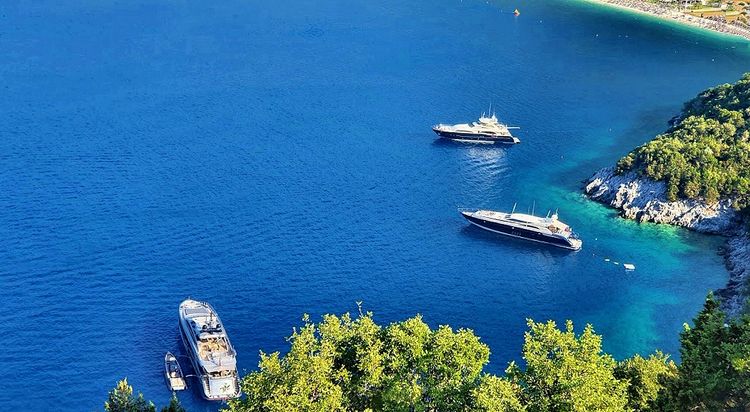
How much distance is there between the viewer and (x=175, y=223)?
5374 inches

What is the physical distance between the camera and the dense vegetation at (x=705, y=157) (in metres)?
148

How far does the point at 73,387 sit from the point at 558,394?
63.1 meters

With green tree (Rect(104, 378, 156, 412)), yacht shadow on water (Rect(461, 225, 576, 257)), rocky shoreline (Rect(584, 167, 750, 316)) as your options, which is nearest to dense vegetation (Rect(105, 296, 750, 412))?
green tree (Rect(104, 378, 156, 412))

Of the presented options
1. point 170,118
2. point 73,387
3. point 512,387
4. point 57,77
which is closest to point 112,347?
point 73,387

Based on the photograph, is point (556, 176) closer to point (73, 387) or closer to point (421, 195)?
point (421, 195)

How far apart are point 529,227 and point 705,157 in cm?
3893

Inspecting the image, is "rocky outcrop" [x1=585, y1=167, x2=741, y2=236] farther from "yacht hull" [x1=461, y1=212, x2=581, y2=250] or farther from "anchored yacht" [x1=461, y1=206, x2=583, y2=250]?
"yacht hull" [x1=461, y1=212, x2=581, y2=250]

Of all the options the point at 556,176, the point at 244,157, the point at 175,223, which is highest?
the point at 244,157

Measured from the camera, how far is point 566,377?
65.6 meters

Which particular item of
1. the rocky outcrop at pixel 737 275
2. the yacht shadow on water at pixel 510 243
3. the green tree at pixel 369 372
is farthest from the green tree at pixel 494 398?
the yacht shadow on water at pixel 510 243

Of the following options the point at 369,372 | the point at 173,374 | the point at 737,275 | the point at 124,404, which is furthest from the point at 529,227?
the point at 124,404

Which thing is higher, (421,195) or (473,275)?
(421,195)

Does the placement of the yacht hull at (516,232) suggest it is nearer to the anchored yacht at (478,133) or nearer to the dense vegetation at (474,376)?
the anchored yacht at (478,133)

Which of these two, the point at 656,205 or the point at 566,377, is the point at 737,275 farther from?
the point at 566,377
